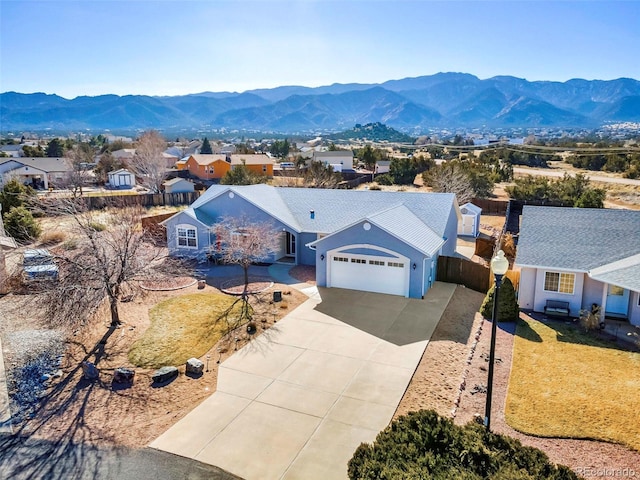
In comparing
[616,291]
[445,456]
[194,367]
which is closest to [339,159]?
[616,291]

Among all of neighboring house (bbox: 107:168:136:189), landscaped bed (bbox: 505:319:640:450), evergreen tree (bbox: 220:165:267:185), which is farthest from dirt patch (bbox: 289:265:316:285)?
neighboring house (bbox: 107:168:136:189)

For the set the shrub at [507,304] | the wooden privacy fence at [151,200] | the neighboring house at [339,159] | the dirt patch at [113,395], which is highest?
the neighboring house at [339,159]

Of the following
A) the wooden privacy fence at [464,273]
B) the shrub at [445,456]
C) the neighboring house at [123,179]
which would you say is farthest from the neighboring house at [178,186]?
the shrub at [445,456]

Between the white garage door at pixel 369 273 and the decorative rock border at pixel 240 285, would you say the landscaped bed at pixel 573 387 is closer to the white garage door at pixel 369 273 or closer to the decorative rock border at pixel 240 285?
the white garage door at pixel 369 273

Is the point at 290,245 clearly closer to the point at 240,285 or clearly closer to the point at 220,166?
the point at 240,285

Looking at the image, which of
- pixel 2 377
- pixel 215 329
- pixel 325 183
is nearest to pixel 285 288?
pixel 215 329

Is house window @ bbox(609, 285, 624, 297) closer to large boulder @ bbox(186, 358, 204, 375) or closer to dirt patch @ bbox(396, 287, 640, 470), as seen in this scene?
dirt patch @ bbox(396, 287, 640, 470)
